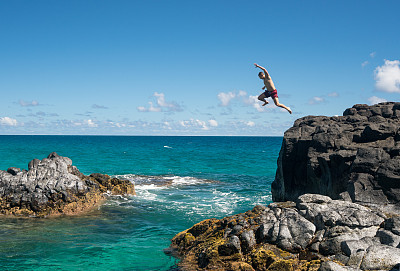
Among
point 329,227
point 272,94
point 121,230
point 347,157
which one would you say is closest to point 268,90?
point 272,94

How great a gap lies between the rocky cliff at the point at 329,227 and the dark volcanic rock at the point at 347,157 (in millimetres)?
48

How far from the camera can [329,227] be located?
461 inches

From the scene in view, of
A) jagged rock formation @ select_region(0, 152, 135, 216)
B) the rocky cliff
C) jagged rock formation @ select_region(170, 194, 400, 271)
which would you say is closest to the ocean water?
jagged rock formation @ select_region(0, 152, 135, 216)

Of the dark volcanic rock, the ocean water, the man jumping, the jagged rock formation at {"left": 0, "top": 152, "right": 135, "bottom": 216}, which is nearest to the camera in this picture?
the ocean water

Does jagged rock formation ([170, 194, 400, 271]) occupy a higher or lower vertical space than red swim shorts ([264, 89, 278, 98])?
lower

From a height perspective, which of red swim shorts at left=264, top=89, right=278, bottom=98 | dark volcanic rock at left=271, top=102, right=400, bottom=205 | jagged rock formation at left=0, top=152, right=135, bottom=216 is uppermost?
red swim shorts at left=264, top=89, right=278, bottom=98

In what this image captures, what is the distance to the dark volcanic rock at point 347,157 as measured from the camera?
15852 mm

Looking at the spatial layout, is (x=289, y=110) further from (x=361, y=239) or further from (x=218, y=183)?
(x=218, y=183)

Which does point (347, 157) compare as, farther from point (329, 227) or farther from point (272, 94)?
point (329, 227)

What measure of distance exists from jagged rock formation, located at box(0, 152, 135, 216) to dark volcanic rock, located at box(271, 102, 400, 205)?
536 inches

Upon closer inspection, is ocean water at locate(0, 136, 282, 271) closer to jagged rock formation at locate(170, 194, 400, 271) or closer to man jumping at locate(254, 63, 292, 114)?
jagged rock formation at locate(170, 194, 400, 271)

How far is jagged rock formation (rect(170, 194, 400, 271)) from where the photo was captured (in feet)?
33.9

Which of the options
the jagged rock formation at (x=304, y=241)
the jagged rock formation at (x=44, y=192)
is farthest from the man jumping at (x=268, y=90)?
the jagged rock formation at (x=44, y=192)

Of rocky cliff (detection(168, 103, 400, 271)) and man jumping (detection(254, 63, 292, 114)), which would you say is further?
man jumping (detection(254, 63, 292, 114))
